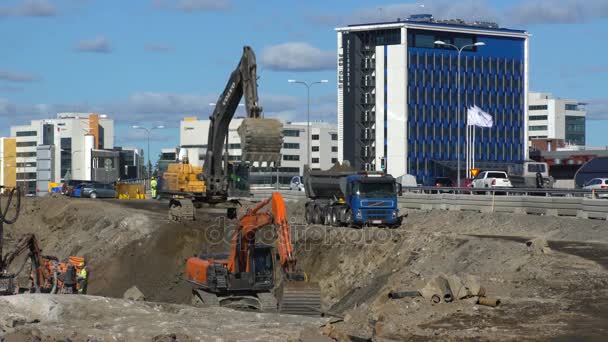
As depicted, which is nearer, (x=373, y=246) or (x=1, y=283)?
(x=1, y=283)

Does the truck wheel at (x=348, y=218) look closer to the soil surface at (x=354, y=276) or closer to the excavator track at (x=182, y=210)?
the soil surface at (x=354, y=276)

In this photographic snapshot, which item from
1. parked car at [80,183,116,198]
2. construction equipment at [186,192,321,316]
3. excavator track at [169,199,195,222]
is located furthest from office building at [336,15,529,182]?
construction equipment at [186,192,321,316]

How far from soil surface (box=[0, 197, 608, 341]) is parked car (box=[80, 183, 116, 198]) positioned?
18658 millimetres

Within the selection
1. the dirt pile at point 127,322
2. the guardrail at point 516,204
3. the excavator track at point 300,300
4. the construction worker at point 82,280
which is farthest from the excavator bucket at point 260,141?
the guardrail at point 516,204

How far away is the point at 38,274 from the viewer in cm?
3309

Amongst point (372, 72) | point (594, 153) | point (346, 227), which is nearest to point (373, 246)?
point (346, 227)

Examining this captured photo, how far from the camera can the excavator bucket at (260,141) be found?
33.8 meters

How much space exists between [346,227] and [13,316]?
2436 centimetres

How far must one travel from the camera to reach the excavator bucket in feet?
111

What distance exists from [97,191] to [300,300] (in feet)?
210

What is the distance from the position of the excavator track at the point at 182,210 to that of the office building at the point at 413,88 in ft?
349

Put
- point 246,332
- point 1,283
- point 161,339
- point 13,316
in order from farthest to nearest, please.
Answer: point 1,283
point 13,316
point 246,332
point 161,339

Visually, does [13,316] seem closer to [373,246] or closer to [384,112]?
[373,246]

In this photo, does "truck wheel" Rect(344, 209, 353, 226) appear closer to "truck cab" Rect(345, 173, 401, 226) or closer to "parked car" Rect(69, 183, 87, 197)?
"truck cab" Rect(345, 173, 401, 226)
